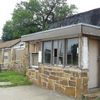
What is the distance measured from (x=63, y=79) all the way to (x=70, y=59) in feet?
3.01

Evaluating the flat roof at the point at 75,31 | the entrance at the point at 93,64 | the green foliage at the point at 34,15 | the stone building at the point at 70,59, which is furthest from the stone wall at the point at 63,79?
the green foliage at the point at 34,15

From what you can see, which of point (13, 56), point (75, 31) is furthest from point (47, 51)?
point (13, 56)

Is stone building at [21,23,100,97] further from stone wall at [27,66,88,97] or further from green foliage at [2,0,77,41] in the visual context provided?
green foliage at [2,0,77,41]

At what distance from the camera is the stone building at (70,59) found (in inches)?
358

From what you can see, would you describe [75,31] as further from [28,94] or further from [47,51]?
[28,94]

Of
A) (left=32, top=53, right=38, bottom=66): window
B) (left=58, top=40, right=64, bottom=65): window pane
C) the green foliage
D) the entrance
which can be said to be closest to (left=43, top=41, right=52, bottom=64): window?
(left=58, top=40, right=64, bottom=65): window pane

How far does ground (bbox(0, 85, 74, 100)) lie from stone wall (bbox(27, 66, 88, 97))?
1.01ft

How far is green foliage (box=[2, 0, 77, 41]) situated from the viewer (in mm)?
33281

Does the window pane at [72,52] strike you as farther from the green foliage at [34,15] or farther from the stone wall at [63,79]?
the green foliage at [34,15]

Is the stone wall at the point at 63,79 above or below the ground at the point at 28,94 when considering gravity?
above

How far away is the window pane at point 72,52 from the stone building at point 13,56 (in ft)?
26.1

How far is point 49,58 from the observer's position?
37.1ft

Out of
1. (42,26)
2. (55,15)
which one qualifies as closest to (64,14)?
(55,15)

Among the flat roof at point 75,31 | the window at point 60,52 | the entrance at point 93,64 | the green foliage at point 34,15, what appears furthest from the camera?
the green foliage at point 34,15
